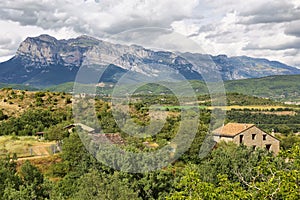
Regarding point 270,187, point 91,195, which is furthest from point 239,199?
point 91,195

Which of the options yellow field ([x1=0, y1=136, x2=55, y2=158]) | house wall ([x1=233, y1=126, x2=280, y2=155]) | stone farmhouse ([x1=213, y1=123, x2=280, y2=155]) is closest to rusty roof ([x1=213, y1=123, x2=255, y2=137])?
stone farmhouse ([x1=213, y1=123, x2=280, y2=155])

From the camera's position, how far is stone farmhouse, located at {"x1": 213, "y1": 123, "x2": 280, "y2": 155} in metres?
53.4

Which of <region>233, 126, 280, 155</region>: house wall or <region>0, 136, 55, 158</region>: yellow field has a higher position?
<region>0, 136, 55, 158</region>: yellow field

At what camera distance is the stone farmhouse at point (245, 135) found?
53369mm

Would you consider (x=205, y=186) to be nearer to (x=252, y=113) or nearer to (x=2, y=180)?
(x=2, y=180)

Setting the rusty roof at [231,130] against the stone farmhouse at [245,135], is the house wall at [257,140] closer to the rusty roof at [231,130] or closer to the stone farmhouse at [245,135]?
the stone farmhouse at [245,135]

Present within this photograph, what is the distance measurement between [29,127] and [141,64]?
34613mm

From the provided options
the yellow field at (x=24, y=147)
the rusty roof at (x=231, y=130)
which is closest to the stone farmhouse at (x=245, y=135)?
the rusty roof at (x=231, y=130)

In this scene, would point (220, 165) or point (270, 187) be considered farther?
point (220, 165)

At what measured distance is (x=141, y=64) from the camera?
76.6 feet

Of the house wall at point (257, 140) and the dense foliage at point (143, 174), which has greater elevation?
the dense foliage at point (143, 174)

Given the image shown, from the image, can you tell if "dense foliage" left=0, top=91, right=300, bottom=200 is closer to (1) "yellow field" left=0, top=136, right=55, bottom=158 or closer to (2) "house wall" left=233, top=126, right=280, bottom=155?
(1) "yellow field" left=0, top=136, right=55, bottom=158

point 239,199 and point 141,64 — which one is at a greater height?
point 141,64

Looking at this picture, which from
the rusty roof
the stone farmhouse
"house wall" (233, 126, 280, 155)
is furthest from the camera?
"house wall" (233, 126, 280, 155)
